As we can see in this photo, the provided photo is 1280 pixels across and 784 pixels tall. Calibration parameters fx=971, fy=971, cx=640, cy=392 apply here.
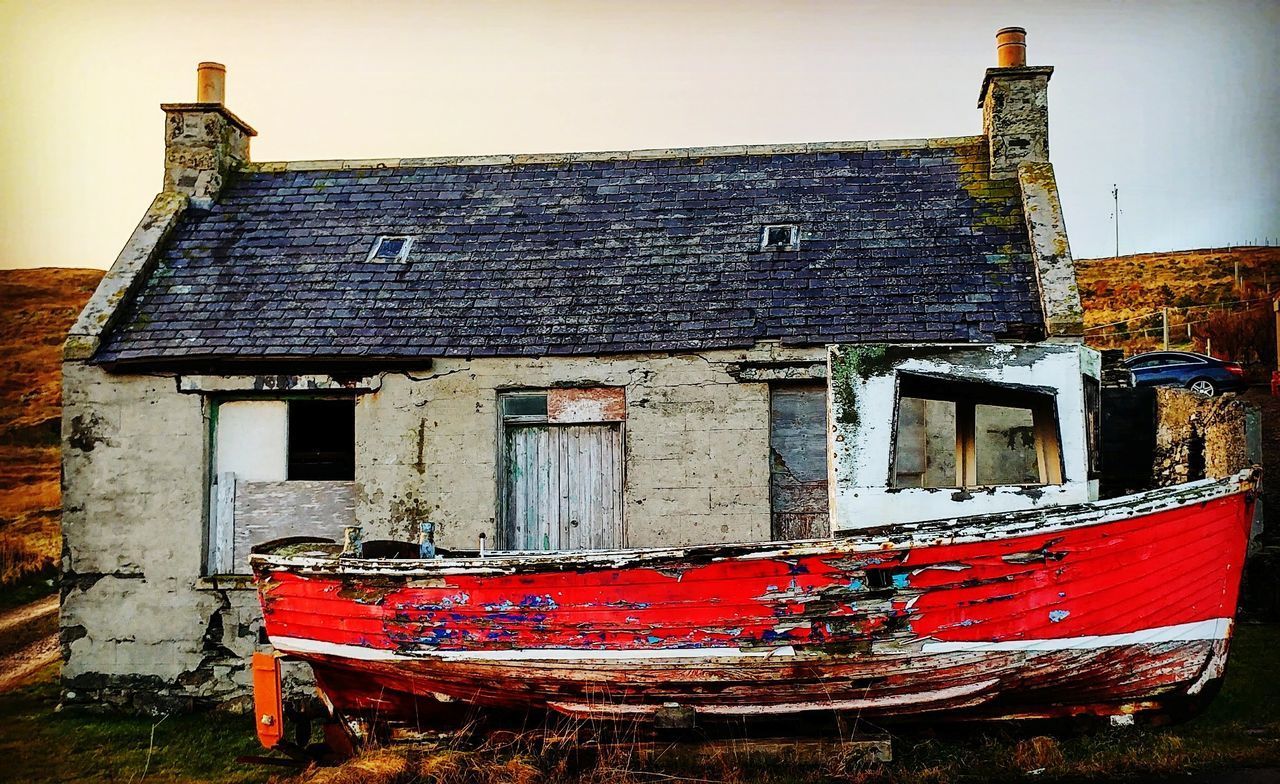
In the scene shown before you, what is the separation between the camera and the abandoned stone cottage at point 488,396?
9.45m

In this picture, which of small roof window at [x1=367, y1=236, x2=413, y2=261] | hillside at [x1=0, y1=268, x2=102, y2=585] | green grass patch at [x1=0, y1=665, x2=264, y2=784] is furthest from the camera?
hillside at [x1=0, y1=268, x2=102, y2=585]

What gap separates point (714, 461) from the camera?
9.40 m

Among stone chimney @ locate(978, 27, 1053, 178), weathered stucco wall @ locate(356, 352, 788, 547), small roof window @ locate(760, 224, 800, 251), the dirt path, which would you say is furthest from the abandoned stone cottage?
the dirt path

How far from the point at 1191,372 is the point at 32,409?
2824cm

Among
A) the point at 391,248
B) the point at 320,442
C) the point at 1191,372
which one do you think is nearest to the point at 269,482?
the point at 320,442

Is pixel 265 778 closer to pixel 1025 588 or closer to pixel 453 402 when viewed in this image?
pixel 453 402

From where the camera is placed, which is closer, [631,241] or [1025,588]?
[1025,588]

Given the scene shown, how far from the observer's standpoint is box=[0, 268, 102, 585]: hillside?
15.8 m

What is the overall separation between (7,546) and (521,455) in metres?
10.2

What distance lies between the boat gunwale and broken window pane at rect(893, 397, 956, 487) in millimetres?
3179

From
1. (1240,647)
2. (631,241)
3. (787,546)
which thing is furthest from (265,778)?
(1240,647)

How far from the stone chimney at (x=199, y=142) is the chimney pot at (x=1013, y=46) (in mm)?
9524

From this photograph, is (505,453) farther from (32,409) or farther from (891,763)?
(32,409)

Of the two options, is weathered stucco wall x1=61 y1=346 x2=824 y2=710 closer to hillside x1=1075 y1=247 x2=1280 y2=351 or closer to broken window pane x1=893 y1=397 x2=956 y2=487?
broken window pane x1=893 y1=397 x2=956 y2=487
